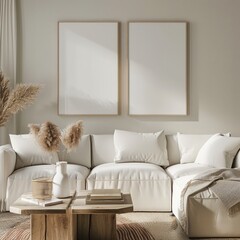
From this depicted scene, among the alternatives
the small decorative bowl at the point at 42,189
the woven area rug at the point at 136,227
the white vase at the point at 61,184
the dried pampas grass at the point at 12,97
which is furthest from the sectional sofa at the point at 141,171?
the small decorative bowl at the point at 42,189

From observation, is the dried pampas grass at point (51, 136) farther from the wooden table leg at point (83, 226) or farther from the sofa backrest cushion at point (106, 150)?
the sofa backrest cushion at point (106, 150)

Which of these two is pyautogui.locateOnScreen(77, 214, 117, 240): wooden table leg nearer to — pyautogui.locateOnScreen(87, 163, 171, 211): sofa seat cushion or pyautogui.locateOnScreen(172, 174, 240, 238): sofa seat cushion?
pyautogui.locateOnScreen(172, 174, 240, 238): sofa seat cushion

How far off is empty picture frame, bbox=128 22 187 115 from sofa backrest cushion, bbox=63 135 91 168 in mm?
871

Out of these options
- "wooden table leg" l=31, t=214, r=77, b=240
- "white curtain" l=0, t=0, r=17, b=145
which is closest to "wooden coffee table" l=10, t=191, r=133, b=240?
"wooden table leg" l=31, t=214, r=77, b=240

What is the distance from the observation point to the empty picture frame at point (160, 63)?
16.4 ft

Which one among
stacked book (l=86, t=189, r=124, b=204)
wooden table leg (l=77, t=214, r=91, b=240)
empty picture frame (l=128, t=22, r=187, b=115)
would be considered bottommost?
wooden table leg (l=77, t=214, r=91, b=240)

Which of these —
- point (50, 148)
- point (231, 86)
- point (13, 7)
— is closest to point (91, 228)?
point (50, 148)

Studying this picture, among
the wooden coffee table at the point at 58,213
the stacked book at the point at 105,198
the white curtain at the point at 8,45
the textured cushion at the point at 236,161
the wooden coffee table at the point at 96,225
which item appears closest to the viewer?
the wooden coffee table at the point at 58,213

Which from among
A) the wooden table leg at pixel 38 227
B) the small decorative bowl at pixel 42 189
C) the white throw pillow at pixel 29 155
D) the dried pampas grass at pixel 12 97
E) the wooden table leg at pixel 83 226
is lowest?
the wooden table leg at pixel 83 226

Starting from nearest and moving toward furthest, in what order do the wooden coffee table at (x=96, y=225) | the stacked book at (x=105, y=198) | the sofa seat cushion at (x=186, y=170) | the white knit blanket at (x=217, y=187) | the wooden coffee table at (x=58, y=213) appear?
the wooden coffee table at (x=58, y=213) → the stacked book at (x=105, y=198) → the wooden coffee table at (x=96, y=225) → the white knit blanket at (x=217, y=187) → the sofa seat cushion at (x=186, y=170)

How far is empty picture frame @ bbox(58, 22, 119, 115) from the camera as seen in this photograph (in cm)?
501

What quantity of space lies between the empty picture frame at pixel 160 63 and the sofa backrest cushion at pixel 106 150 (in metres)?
0.44

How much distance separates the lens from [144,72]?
16.5 ft

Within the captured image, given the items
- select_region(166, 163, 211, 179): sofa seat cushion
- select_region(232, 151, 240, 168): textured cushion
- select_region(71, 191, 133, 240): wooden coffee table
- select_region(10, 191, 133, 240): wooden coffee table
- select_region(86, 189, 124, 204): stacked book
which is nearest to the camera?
select_region(10, 191, 133, 240): wooden coffee table
